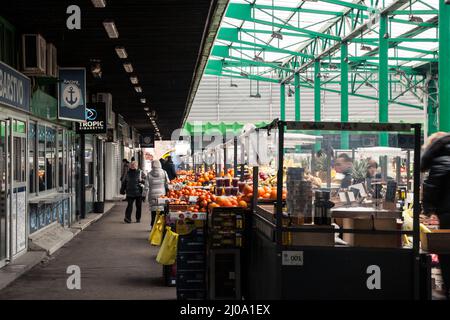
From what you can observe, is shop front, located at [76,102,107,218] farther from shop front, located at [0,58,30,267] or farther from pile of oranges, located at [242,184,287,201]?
pile of oranges, located at [242,184,287,201]

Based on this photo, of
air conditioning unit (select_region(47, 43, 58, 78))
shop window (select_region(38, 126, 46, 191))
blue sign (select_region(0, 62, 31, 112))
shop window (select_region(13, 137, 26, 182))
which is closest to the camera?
blue sign (select_region(0, 62, 31, 112))

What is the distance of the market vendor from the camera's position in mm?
5641

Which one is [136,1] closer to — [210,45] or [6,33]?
[6,33]

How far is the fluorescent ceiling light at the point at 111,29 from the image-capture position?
415 inches

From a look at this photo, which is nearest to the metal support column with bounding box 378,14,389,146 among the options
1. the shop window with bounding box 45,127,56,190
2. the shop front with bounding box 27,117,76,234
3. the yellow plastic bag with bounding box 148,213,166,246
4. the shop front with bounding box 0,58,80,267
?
the shop front with bounding box 27,117,76,234

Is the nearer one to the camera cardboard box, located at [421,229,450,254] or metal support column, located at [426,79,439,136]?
cardboard box, located at [421,229,450,254]

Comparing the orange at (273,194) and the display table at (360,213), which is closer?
the display table at (360,213)

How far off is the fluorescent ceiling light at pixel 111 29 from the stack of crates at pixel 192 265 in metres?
3.99

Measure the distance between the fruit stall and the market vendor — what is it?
43 millimetres

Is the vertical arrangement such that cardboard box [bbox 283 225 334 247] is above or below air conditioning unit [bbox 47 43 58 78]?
below

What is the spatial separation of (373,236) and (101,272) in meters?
5.80

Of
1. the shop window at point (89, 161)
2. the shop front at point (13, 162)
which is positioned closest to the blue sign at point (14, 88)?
the shop front at point (13, 162)

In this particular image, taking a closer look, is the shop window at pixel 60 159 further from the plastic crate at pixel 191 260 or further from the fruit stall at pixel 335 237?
the fruit stall at pixel 335 237

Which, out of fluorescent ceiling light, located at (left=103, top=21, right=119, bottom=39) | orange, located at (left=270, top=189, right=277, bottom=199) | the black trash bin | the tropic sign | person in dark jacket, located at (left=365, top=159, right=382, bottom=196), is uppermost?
fluorescent ceiling light, located at (left=103, top=21, right=119, bottom=39)
